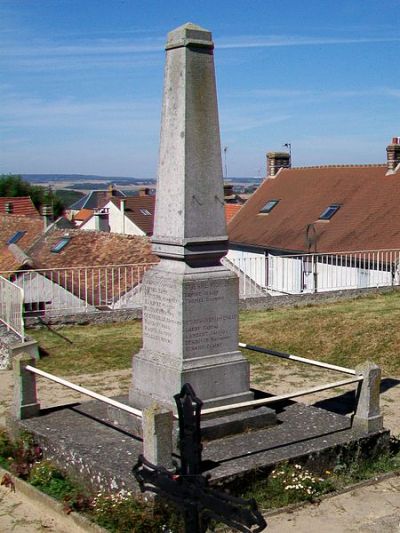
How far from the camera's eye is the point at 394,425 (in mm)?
9281

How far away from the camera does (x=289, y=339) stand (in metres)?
14.1

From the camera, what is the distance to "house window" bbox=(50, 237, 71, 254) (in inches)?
1006

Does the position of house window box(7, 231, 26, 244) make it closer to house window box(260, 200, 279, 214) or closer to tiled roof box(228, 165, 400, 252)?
tiled roof box(228, 165, 400, 252)

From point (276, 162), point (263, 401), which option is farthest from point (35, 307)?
point (276, 162)

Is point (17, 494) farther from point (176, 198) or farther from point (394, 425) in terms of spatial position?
point (394, 425)

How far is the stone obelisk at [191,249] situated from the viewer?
7.54 metres

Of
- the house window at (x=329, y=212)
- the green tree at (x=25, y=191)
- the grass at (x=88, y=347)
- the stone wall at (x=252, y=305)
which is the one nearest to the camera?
the grass at (x=88, y=347)

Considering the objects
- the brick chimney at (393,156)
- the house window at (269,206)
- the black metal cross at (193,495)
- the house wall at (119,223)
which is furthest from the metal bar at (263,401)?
the house wall at (119,223)

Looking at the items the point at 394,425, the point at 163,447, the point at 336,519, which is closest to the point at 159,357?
the point at 163,447

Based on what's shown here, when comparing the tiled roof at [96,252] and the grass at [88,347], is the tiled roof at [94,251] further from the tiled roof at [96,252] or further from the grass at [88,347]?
the grass at [88,347]

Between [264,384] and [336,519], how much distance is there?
498cm

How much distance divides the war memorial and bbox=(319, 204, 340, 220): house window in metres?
26.8

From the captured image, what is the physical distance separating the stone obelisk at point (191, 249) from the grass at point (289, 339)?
4771 millimetres

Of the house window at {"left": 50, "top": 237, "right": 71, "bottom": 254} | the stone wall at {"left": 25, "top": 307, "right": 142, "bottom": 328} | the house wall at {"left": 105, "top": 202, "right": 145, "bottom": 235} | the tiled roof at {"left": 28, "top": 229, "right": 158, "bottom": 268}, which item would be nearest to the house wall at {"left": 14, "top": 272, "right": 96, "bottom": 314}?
the stone wall at {"left": 25, "top": 307, "right": 142, "bottom": 328}
